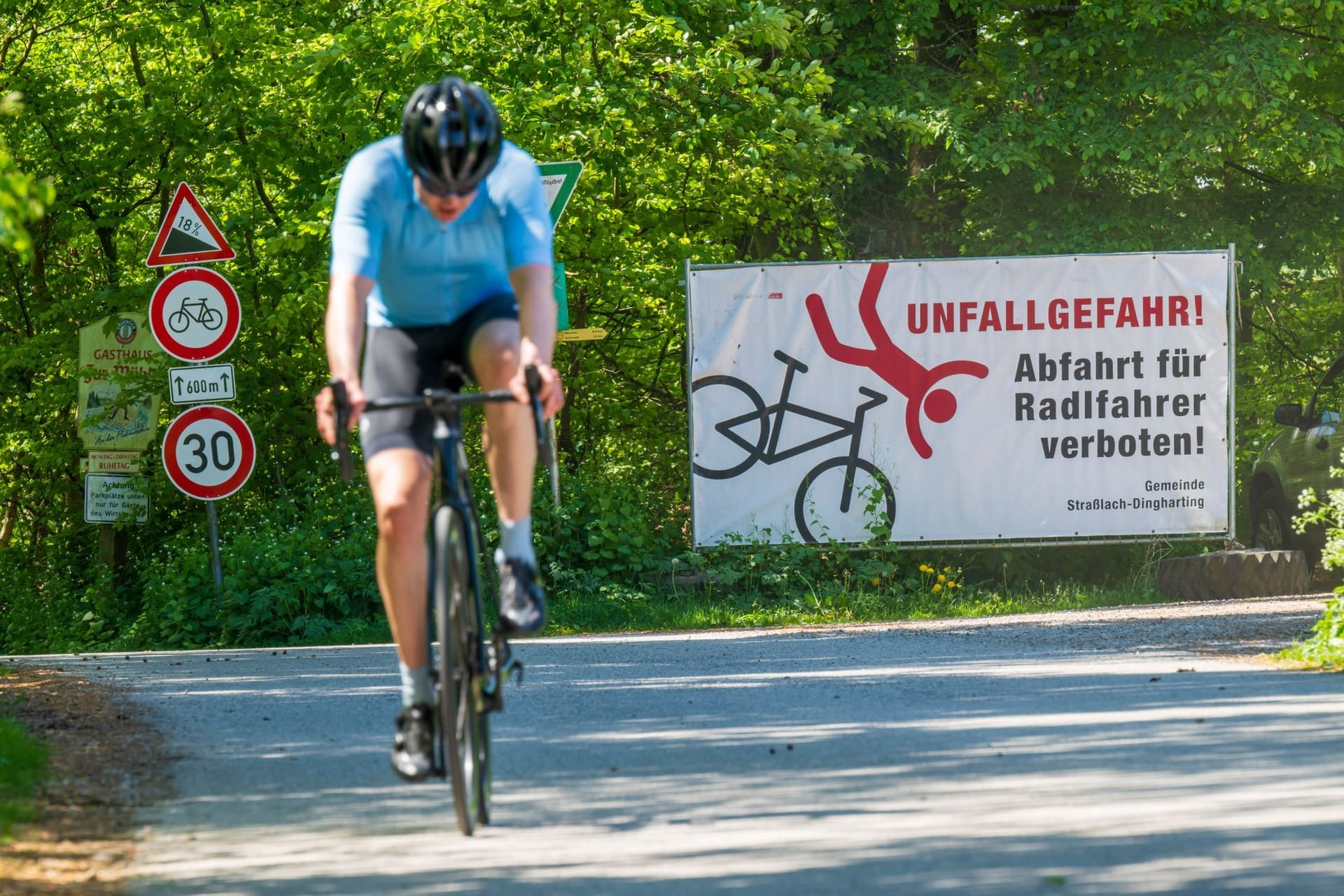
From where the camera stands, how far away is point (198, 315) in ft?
43.8

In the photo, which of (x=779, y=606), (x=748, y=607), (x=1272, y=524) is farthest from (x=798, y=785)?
(x=1272, y=524)

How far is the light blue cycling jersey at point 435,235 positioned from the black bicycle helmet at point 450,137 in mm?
137

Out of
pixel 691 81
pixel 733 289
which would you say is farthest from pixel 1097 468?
pixel 691 81

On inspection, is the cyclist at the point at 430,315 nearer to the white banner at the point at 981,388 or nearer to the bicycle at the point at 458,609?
the bicycle at the point at 458,609

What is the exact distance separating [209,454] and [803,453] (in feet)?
15.7

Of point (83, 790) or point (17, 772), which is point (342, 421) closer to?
point (83, 790)

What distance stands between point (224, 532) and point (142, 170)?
494cm

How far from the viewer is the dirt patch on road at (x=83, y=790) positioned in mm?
4473

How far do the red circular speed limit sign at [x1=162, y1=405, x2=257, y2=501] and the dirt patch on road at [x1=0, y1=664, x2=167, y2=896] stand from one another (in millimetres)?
4165

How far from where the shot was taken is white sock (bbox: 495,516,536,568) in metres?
4.95

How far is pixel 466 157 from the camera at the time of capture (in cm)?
473

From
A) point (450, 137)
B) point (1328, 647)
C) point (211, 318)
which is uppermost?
point (211, 318)

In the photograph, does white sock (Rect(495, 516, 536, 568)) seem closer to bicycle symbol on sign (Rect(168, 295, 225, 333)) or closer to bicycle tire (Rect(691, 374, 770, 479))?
bicycle symbol on sign (Rect(168, 295, 225, 333))

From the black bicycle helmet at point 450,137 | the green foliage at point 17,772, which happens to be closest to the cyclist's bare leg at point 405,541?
the black bicycle helmet at point 450,137
